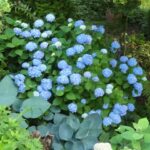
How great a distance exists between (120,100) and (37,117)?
2.35 ft

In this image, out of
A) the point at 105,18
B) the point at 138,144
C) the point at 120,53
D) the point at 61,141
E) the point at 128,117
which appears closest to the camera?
the point at 138,144

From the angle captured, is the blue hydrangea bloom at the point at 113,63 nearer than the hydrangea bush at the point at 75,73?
No

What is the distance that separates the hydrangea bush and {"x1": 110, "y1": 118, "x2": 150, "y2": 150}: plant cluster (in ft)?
A: 1.90

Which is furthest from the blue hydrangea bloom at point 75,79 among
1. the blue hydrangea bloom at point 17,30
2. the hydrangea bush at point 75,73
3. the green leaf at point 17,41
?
the blue hydrangea bloom at point 17,30

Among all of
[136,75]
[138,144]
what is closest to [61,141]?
[138,144]

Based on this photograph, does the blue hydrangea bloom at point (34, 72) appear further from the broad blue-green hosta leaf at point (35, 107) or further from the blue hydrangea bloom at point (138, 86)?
the blue hydrangea bloom at point (138, 86)

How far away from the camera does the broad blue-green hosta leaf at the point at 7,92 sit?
3281 mm

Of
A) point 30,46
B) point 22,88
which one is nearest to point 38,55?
point 30,46

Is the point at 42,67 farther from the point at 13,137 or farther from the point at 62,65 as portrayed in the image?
the point at 13,137

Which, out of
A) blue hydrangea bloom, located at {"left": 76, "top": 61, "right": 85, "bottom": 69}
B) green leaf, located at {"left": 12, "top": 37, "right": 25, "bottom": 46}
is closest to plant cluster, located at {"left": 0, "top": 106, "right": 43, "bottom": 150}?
blue hydrangea bloom, located at {"left": 76, "top": 61, "right": 85, "bottom": 69}

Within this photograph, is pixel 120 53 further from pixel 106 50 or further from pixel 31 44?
pixel 31 44

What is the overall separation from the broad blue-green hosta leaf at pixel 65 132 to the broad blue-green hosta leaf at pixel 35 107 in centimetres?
18

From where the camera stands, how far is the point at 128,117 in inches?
155

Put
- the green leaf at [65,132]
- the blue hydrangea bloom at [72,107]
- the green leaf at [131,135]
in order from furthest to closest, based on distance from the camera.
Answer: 1. the blue hydrangea bloom at [72,107]
2. the green leaf at [65,132]
3. the green leaf at [131,135]
